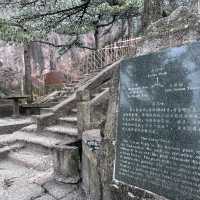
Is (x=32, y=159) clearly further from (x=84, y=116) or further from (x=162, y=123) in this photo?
(x=162, y=123)

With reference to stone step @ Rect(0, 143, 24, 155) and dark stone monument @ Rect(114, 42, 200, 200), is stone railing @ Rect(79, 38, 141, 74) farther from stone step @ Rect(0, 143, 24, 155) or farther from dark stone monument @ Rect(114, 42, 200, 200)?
dark stone monument @ Rect(114, 42, 200, 200)

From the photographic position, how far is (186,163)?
2422 mm

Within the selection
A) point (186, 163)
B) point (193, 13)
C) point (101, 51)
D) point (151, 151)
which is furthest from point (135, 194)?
point (101, 51)

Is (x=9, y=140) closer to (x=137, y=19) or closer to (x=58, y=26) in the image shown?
(x=58, y=26)

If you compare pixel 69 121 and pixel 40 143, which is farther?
pixel 69 121

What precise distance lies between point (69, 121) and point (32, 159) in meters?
1.45

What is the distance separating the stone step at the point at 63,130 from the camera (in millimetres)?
6152

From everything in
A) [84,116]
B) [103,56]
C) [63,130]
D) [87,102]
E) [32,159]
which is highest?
[103,56]

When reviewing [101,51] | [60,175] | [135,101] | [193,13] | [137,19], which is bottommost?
[60,175]

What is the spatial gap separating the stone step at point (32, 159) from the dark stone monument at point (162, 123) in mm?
2847

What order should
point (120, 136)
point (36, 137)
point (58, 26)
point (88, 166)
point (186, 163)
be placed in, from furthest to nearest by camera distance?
point (58, 26) → point (36, 137) → point (88, 166) → point (120, 136) → point (186, 163)

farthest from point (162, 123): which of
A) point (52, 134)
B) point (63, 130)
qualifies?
point (52, 134)

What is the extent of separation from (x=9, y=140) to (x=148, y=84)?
17.5 feet

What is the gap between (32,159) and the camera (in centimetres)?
589
